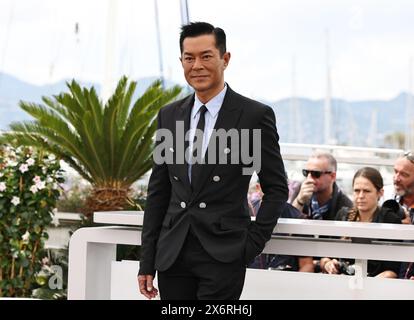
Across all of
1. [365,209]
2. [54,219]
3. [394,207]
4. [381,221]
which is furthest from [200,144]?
[54,219]

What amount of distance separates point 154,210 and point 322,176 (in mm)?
3632

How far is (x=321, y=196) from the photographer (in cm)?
732

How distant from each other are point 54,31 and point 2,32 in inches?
61.8

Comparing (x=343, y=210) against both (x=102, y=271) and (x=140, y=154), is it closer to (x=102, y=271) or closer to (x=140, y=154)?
(x=102, y=271)

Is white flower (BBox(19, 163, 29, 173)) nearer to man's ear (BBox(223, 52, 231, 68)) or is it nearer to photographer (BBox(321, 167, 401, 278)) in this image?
photographer (BBox(321, 167, 401, 278))

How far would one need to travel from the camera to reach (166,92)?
9.98 m

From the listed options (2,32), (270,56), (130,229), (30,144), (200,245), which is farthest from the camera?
(270,56)

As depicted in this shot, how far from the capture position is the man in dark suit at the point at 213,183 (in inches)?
146

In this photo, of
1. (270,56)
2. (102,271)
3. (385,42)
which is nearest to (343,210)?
(102,271)

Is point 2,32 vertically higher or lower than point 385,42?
lower

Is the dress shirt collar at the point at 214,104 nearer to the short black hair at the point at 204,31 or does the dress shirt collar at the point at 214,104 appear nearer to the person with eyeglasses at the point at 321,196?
the short black hair at the point at 204,31

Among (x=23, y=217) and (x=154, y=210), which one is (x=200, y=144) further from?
(x=23, y=217)

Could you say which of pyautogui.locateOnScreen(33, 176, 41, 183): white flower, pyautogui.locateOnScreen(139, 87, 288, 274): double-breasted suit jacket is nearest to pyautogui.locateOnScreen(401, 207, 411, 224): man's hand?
pyautogui.locateOnScreen(139, 87, 288, 274): double-breasted suit jacket

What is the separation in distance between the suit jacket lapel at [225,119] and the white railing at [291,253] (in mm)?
533
